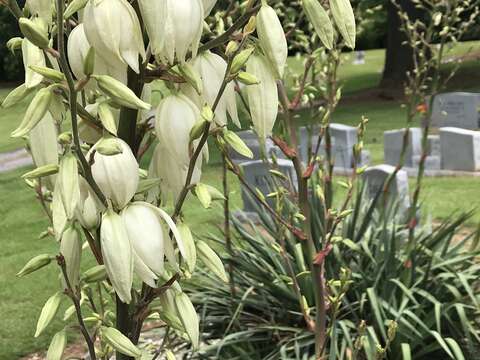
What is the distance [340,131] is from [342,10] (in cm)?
897

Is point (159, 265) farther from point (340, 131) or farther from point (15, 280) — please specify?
point (340, 131)

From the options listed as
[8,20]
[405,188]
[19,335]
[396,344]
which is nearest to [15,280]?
[19,335]

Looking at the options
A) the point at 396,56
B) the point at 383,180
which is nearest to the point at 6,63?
the point at 396,56

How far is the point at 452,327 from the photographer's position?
3.86 m

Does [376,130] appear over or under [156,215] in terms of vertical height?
under

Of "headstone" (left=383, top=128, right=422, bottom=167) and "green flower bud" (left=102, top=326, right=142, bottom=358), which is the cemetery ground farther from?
"headstone" (left=383, top=128, right=422, bottom=167)

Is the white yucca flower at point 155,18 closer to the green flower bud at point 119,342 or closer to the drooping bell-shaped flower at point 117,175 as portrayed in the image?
the drooping bell-shaped flower at point 117,175

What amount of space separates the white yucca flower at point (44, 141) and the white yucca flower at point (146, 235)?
0.14 metres

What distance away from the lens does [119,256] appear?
101cm

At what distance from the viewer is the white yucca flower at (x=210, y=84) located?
1.15m

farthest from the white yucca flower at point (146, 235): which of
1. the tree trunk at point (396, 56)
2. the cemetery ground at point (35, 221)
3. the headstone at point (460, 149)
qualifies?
the tree trunk at point (396, 56)

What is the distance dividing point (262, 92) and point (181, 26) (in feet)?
0.59

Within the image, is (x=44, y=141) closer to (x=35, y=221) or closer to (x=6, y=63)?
(x=35, y=221)

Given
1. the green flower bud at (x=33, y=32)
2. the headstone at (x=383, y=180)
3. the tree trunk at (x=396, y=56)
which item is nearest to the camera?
the green flower bud at (x=33, y=32)
